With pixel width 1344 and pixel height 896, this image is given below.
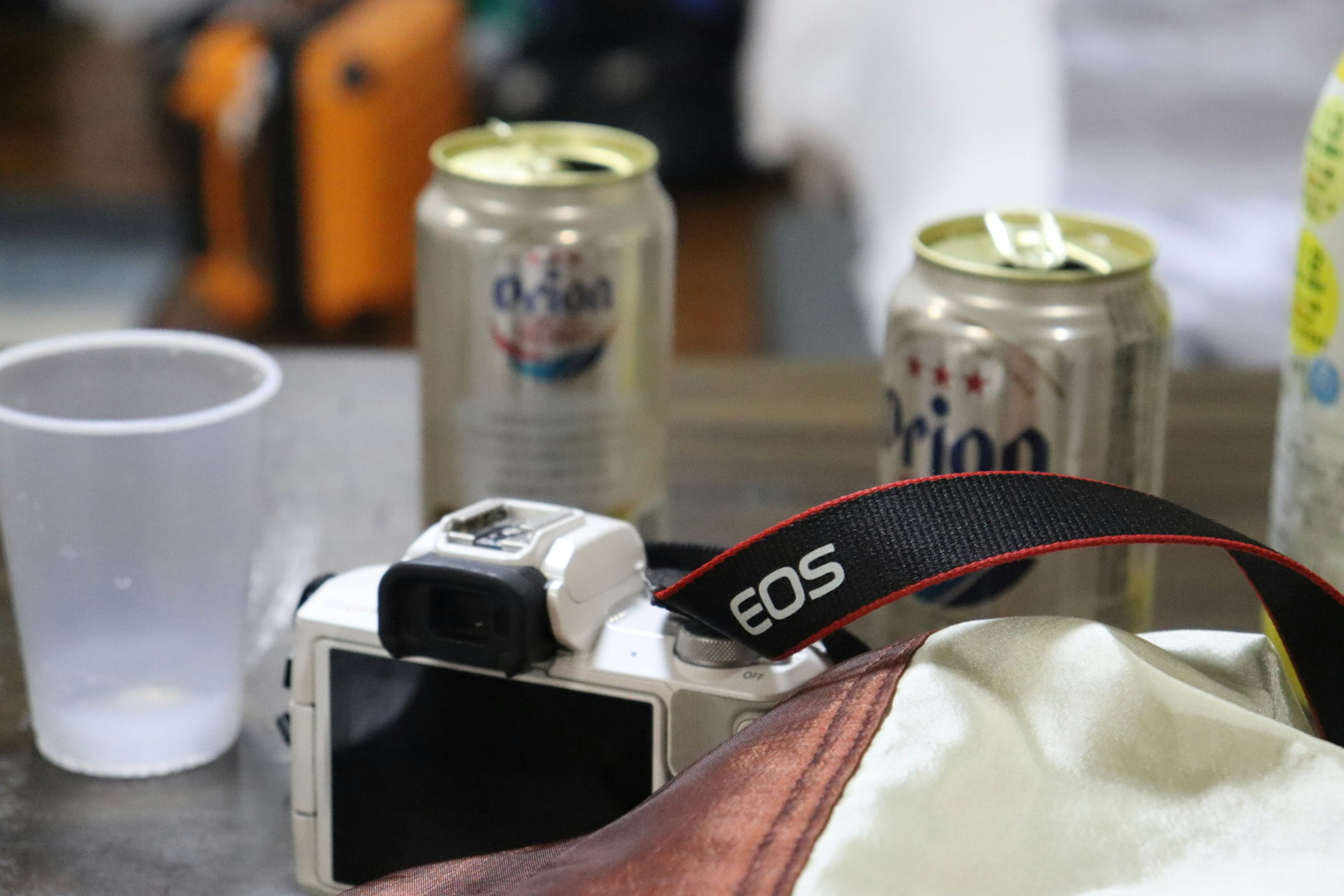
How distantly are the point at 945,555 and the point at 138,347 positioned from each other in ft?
0.95

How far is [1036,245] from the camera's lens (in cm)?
52

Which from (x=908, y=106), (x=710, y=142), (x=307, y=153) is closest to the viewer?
(x=908, y=106)

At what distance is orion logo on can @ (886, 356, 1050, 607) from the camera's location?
49 centimetres

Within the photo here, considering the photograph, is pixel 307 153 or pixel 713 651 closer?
pixel 713 651

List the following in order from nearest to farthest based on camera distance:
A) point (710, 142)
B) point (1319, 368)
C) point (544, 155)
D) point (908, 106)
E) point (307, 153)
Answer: point (1319, 368) < point (544, 155) < point (908, 106) < point (307, 153) < point (710, 142)

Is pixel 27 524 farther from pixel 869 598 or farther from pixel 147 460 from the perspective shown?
pixel 869 598

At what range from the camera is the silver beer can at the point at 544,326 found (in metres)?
0.56

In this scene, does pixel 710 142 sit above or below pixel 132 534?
below

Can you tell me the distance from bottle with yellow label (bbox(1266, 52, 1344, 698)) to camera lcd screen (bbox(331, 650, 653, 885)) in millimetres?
200

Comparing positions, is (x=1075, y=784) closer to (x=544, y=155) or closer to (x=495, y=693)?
(x=495, y=693)

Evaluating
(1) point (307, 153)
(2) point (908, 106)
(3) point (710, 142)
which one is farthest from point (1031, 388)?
(3) point (710, 142)

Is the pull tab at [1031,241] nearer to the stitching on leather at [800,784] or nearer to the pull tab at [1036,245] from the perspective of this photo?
the pull tab at [1036,245]

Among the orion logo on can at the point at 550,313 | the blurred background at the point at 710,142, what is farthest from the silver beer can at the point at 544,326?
the blurred background at the point at 710,142

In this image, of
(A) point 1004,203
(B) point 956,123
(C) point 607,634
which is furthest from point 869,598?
(B) point 956,123
